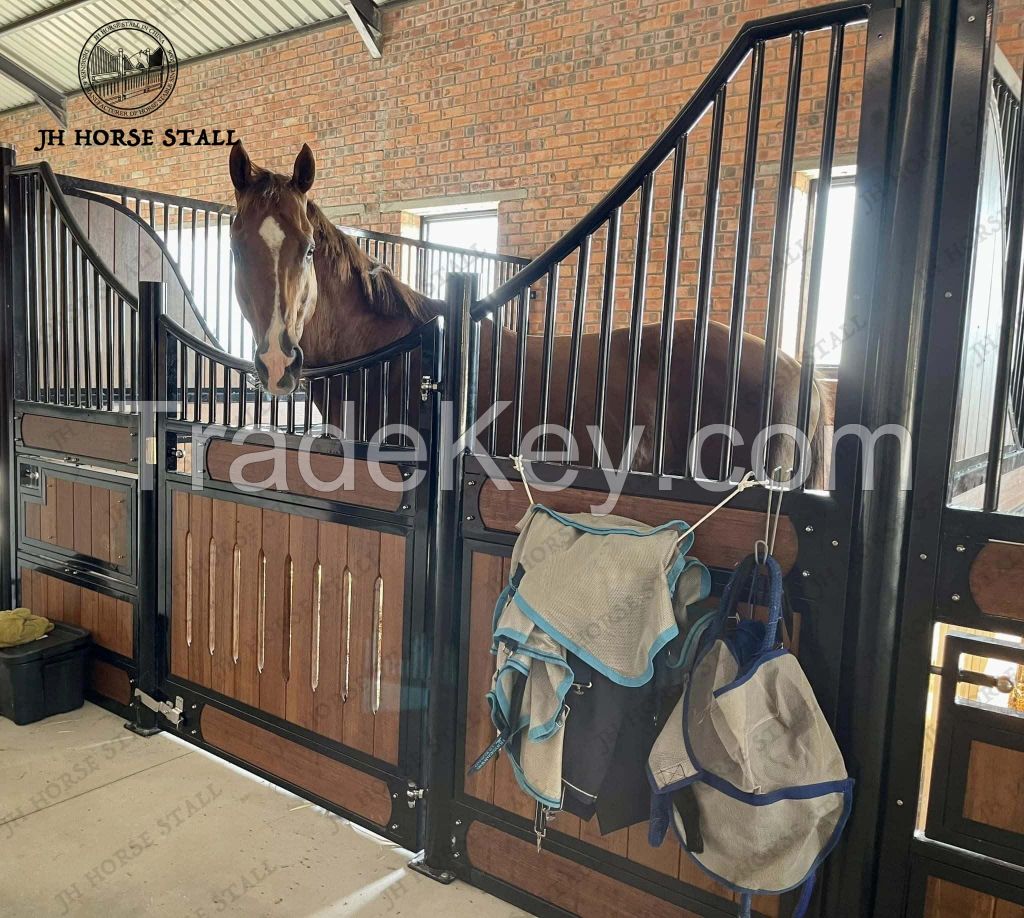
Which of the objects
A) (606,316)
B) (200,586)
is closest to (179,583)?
(200,586)

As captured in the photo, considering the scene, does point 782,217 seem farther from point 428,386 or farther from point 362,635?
point 362,635

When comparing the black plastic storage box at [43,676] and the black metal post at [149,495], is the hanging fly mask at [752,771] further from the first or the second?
the black plastic storage box at [43,676]

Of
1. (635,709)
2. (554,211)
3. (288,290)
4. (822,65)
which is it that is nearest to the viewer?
(635,709)

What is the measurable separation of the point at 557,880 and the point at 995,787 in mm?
901

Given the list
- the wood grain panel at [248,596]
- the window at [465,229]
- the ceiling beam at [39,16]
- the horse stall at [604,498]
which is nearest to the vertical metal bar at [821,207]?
the horse stall at [604,498]

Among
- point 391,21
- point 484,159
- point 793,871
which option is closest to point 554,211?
point 484,159

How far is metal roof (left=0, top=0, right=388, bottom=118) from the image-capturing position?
618 cm

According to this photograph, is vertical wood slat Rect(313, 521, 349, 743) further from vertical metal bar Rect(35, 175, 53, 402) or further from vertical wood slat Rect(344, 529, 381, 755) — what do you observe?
vertical metal bar Rect(35, 175, 53, 402)

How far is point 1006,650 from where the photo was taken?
1.17 meters

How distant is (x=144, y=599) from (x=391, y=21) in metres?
4.89

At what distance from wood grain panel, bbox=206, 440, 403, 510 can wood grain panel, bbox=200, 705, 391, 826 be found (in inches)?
27.7

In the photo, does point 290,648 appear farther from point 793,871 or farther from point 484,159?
point 484,159

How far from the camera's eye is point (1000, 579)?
3.88ft

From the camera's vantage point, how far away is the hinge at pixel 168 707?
2479mm
